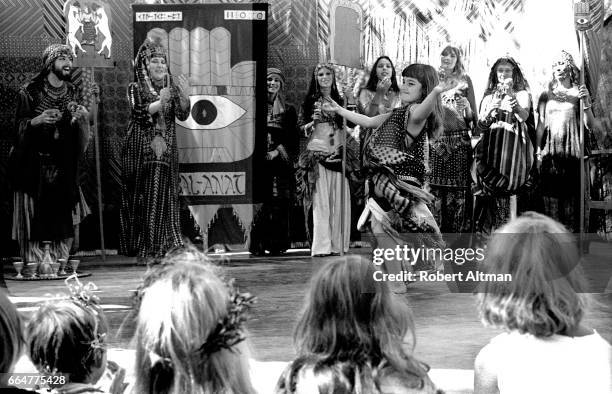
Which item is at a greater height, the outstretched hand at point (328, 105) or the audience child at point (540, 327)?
the outstretched hand at point (328, 105)

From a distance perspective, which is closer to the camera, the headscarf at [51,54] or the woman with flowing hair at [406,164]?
the woman with flowing hair at [406,164]

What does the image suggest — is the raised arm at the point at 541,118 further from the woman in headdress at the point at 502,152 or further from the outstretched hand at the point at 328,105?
the outstretched hand at the point at 328,105

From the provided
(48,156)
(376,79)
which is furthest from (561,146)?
(48,156)

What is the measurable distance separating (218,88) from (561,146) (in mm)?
2451

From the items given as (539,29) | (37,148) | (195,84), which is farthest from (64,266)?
(539,29)

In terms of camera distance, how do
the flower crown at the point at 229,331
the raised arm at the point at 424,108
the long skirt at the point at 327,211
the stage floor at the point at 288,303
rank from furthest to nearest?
the long skirt at the point at 327,211
the raised arm at the point at 424,108
the stage floor at the point at 288,303
the flower crown at the point at 229,331

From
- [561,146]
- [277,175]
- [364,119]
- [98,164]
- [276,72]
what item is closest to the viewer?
[364,119]

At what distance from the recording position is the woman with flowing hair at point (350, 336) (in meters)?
2.37

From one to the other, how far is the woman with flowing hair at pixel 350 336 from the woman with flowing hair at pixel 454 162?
442cm

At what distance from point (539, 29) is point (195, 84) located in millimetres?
2216

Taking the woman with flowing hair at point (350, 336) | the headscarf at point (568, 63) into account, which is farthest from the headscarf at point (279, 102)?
the woman with flowing hair at point (350, 336)

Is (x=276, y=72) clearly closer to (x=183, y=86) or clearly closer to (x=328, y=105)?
(x=328, y=105)

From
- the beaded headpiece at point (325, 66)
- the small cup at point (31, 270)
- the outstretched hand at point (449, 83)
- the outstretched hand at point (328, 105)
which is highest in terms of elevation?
the beaded headpiece at point (325, 66)

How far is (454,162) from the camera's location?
723cm
